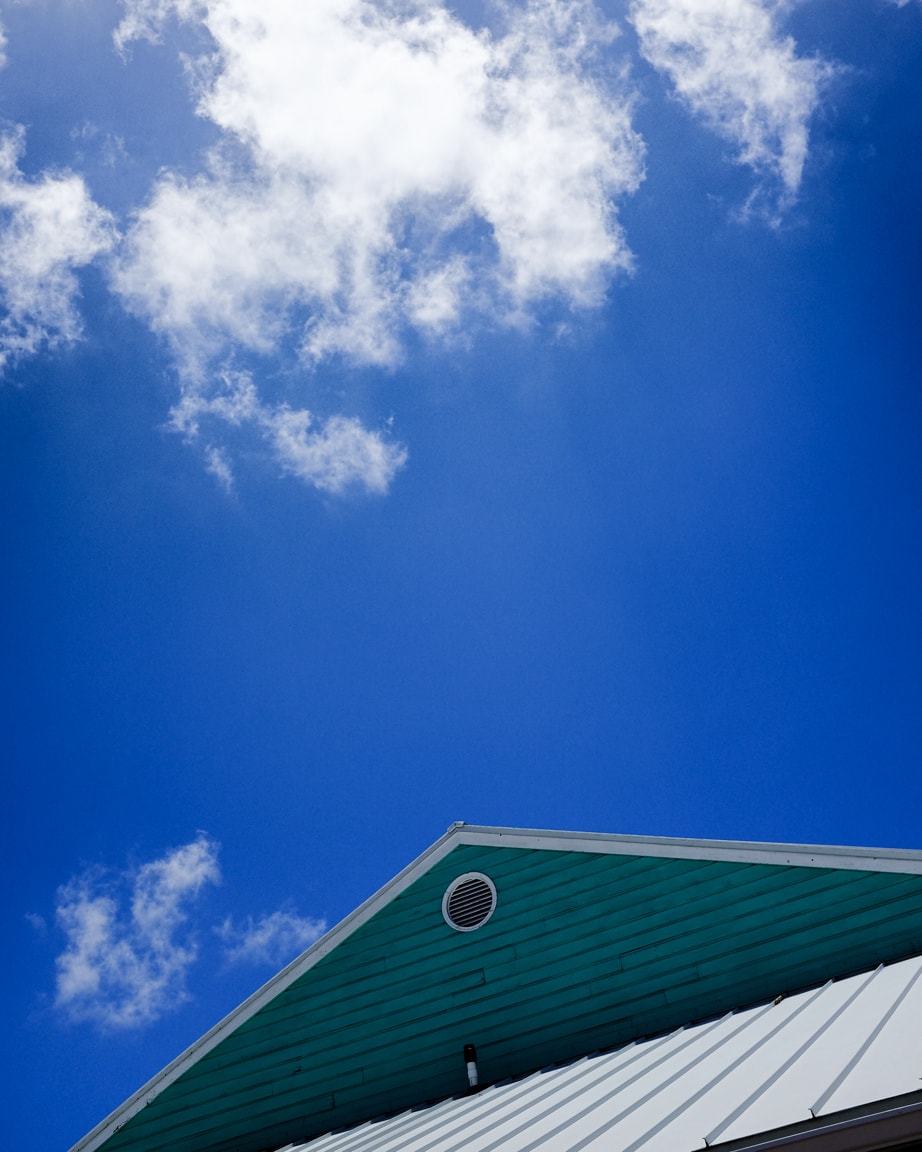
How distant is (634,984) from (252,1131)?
497cm

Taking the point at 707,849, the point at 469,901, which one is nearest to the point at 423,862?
the point at 469,901

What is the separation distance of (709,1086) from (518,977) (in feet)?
15.8

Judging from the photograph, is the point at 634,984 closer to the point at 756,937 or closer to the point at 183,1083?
the point at 756,937

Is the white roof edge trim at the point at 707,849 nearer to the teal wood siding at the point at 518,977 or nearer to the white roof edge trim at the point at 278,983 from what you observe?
the teal wood siding at the point at 518,977

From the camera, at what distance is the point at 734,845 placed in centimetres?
998

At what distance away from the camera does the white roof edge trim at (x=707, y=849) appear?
9.23 m

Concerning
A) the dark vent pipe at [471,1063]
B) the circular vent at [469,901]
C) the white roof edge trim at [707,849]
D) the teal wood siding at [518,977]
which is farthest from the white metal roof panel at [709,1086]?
the circular vent at [469,901]

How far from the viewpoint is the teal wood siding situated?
934cm

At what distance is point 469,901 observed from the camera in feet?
35.6

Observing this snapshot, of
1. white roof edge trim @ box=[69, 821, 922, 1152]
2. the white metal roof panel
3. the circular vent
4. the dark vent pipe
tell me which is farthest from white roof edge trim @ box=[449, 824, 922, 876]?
the dark vent pipe

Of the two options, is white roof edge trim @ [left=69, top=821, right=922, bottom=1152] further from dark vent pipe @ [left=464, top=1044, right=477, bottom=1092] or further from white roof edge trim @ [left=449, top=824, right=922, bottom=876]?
dark vent pipe @ [left=464, top=1044, right=477, bottom=1092]

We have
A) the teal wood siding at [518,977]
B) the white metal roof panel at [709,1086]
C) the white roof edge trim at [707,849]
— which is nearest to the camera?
the white metal roof panel at [709,1086]

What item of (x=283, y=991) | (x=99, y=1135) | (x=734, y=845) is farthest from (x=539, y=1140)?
(x=99, y=1135)

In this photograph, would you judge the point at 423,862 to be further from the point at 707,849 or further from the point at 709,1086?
the point at 709,1086
